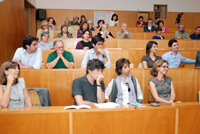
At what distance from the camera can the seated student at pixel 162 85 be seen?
8.40 feet

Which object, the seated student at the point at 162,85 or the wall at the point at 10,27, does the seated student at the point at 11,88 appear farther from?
the wall at the point at 10,27

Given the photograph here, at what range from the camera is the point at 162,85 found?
2596mm

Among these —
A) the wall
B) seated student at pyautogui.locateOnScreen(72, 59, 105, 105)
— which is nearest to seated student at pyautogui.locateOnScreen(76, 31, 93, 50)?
the wall

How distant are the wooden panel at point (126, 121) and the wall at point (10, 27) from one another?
341 centimetres

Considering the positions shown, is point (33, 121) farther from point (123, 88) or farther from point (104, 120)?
point (123, 88)

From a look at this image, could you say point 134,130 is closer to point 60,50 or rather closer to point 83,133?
point 83,133

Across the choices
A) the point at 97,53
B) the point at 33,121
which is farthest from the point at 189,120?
the point at 97,53

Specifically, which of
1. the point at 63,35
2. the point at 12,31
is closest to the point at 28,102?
the point at 63,35

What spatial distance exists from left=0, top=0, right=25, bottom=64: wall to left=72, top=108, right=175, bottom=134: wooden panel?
341 centimetres

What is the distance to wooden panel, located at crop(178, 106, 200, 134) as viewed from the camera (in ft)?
4.81

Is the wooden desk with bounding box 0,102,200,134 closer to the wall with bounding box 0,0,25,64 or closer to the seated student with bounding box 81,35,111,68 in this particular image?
the seated student with bounding box 81,35,111,68

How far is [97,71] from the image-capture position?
2.20m

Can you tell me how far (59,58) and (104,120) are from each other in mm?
1900

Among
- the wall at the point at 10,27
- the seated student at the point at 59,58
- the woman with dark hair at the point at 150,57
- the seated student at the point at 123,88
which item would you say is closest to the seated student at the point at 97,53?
the seated student at the point at 59,58
